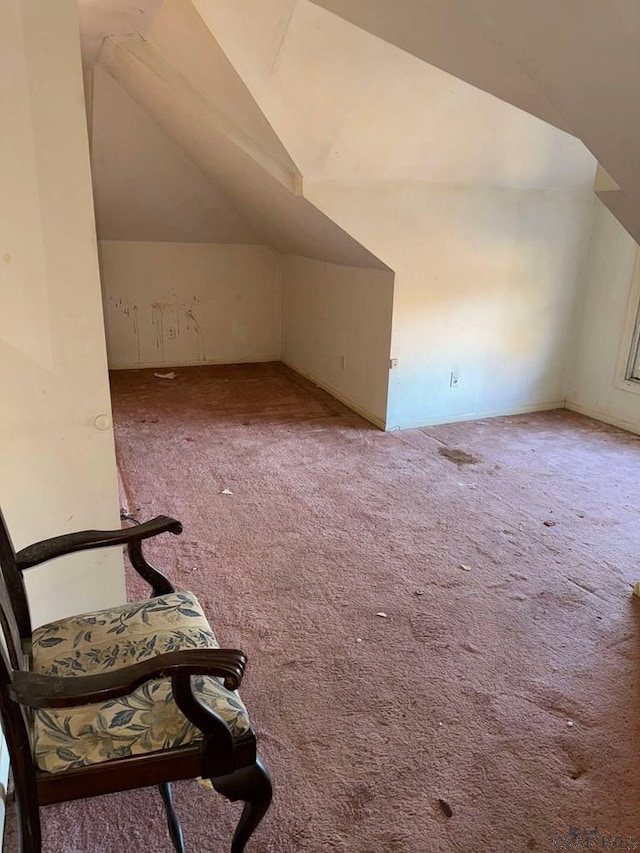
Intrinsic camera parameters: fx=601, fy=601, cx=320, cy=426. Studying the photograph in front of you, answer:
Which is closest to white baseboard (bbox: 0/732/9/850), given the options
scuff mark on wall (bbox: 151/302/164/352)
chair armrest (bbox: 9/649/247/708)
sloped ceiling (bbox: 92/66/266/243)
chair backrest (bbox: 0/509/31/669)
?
chair backrest (bbox: 0/509/31/669)

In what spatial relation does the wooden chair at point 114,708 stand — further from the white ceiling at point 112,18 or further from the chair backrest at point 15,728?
the white ceiling at point 112,18

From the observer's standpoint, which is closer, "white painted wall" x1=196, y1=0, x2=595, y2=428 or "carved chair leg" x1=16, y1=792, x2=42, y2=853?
"carved chair leg" x1=16, y1=792, x2=42, y2=853

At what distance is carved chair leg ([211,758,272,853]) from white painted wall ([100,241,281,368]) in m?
4.72

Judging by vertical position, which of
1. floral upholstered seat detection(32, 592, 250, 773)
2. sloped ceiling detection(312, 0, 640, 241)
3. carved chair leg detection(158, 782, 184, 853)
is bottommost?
carved chair leg detection(158, 782, 184, 853)

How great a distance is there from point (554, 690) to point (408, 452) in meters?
2.03

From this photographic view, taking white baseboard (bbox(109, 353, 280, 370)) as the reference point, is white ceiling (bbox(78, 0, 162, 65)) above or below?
above

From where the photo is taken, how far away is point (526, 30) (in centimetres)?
141

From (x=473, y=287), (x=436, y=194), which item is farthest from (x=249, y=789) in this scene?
(x=473, y=287)

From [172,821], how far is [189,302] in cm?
474

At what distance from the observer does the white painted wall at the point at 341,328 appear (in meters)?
4.07

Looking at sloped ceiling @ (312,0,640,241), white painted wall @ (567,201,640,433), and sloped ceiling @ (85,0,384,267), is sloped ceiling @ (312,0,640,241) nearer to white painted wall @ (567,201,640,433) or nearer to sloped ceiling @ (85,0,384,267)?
sloped ceiling @ (85,0,384,267)

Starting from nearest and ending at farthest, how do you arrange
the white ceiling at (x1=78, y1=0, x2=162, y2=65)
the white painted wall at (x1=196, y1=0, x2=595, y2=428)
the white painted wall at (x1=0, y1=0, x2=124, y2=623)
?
the white painted wall at (x1=0, y1=0, x2=124, y2=623) < the white ceiling at (x1=78, y1=0, x2=162, y2=65) < the white painted wall at (x1=196, y1=0, x2=595, y2=428)

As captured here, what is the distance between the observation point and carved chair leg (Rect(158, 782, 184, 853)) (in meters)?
1.30

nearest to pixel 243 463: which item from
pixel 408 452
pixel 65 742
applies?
pixel 408 452
